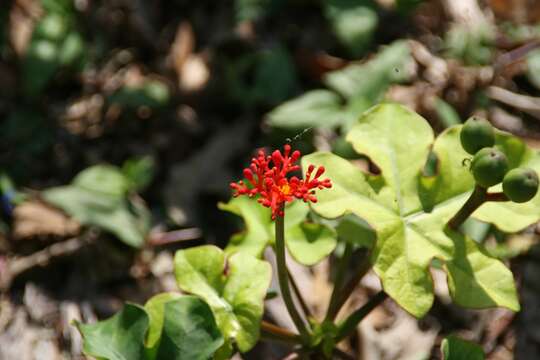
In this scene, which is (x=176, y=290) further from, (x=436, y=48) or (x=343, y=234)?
(x=436, y=48)

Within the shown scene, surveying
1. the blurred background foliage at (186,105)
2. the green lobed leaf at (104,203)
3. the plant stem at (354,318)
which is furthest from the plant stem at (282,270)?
the green lobed leaf at (104,203)

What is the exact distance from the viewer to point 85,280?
309 cm

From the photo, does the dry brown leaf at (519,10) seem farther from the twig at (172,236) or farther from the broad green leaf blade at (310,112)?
the twig at (172,236)

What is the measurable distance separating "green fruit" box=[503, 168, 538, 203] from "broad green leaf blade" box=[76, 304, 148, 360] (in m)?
1.07

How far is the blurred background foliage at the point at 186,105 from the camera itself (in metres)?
3.07

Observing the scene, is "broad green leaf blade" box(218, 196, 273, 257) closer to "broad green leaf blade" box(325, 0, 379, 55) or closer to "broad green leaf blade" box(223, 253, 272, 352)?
"broad green leaf blade" box(223, 253, 272, 352)

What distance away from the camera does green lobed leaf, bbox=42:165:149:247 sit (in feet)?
9.97

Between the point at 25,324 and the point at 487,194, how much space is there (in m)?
2.08

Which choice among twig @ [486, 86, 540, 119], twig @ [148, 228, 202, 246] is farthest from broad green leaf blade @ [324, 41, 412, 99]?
twig @ [148, 228, 202, 246]

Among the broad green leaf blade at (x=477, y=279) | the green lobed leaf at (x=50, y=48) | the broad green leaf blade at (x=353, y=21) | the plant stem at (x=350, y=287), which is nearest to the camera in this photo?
the broad green leaf blade at (x=477, y=279)

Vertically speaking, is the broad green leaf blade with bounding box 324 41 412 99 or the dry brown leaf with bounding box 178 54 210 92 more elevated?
the broad green leaf blade with bounding box 324 41 412 99

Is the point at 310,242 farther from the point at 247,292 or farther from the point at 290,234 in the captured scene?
the point at 247,292

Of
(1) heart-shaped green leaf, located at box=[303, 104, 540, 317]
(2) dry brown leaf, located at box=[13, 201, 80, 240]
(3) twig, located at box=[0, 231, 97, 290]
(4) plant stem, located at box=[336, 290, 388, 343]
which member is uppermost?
(1) heart-shaped green leaf, located at box=[303, 104, 540, 317]

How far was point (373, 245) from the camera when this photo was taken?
75.1 inches
